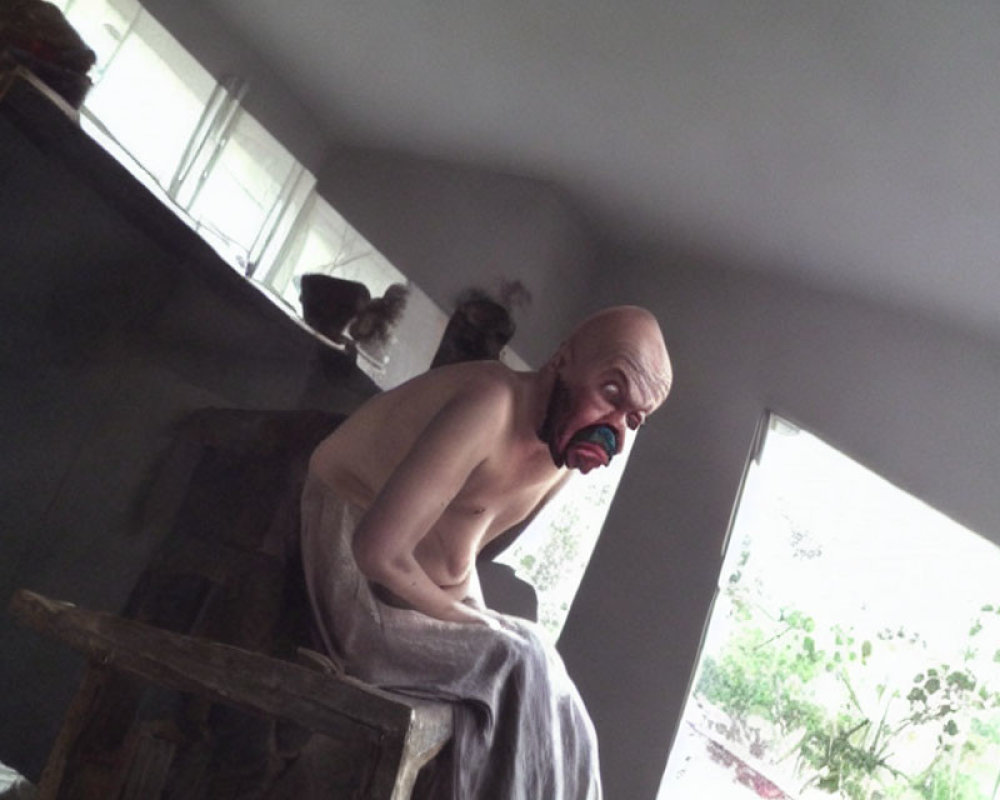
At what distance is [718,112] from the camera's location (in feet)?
2.65

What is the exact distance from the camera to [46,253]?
0.68 m

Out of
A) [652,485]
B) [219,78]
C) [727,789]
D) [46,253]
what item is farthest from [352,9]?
[727,789]

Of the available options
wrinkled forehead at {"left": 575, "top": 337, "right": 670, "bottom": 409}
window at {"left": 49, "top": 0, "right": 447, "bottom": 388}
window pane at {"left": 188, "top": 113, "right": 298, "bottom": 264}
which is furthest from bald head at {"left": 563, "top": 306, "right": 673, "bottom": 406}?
window pane at {"left": 188, "top": 113, "right": 298, "bottom": 264}

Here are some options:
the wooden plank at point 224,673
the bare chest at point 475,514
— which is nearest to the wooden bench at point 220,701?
the wooden plank at point 224,673

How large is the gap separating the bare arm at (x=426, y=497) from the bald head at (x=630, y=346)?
3.3 inches

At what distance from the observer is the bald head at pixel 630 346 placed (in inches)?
29.4

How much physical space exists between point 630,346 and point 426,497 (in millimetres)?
199

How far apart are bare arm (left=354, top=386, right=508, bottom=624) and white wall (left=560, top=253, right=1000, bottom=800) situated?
0.51 feet

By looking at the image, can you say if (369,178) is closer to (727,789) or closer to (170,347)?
(170,347)

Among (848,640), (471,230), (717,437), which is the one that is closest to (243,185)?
(471,230)

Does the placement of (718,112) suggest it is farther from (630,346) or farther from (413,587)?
(413,587)

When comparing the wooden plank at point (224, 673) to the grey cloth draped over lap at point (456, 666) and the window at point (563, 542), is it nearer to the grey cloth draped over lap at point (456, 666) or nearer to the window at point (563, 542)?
the grey cloth draped over lap at point (456, 666)

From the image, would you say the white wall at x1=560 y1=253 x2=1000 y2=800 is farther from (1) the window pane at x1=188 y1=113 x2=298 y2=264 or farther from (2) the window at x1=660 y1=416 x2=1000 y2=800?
(1) the window pane at x1=188 y1=113 x2=298 y2=264

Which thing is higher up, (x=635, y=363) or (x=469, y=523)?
(x=635, y=363)
